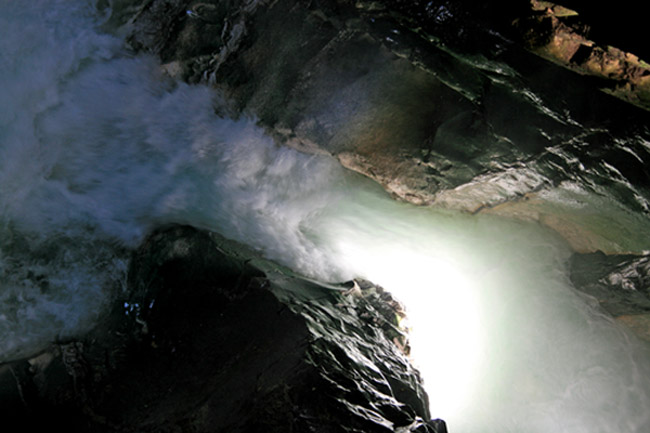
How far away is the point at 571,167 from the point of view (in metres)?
2.69

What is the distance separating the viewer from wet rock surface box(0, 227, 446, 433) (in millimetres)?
2289

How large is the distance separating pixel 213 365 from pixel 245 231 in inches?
57.8

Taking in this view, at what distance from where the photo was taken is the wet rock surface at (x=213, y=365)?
229 centimetres

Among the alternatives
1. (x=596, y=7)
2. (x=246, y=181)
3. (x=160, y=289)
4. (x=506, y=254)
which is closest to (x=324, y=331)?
(x=160, y=289)

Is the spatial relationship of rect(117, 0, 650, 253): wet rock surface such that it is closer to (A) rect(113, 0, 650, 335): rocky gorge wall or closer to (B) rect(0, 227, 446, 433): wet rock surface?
(A) rect(113, 0, 650, 335): rocky gorge wall

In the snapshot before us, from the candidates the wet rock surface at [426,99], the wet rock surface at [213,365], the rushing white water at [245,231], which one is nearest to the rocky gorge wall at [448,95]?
the wet rock surface at [426,99]

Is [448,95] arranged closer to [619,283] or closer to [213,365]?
[619,283]

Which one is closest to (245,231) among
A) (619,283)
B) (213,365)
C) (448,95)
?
(213,365)

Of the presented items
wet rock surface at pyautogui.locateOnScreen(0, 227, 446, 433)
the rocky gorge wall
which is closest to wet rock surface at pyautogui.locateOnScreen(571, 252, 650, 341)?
the rocky gorge wall

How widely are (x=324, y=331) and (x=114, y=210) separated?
2247 mm

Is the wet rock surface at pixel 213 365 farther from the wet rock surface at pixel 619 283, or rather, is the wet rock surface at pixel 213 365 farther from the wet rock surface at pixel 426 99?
the wet rock surface at pixel 619 283

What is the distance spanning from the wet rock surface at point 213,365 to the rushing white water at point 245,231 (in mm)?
347

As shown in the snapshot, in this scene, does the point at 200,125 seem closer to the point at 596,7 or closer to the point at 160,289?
the point at 160,289

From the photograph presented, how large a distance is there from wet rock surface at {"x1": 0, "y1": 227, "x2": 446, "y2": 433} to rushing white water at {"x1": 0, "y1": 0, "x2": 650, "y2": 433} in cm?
35
